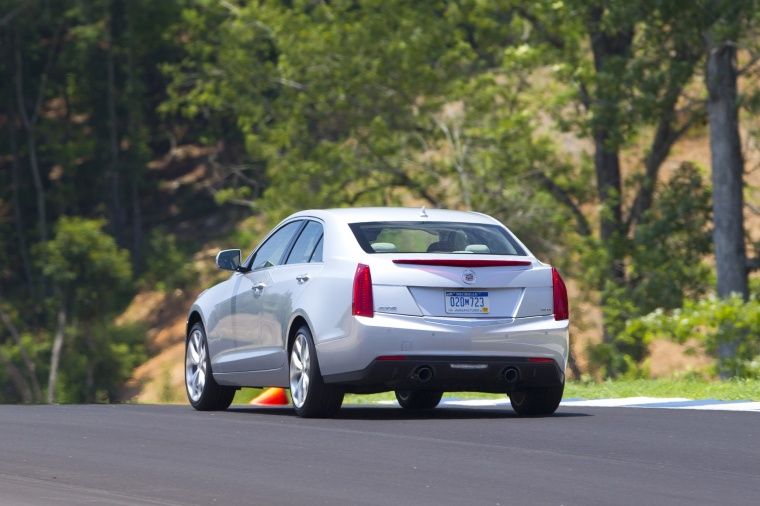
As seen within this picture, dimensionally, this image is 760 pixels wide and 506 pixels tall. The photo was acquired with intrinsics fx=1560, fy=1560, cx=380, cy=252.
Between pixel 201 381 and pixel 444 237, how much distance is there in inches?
119

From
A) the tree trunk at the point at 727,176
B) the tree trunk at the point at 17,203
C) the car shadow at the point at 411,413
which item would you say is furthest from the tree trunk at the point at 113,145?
the car shadow at the point at 411,413

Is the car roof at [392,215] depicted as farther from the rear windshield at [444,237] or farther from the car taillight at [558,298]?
the car taillight at [558,298]

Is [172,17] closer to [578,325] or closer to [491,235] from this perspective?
[578,325]

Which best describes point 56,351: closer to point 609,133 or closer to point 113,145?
point 113,145

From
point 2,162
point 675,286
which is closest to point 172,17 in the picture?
point 2,162

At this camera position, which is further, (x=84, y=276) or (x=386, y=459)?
(x=84, y=276)

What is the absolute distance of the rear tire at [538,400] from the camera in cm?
1188

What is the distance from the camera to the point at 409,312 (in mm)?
11031

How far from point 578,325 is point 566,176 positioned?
3.11 metres

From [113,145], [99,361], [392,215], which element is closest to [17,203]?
[113,145]

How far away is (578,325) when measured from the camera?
3247cm

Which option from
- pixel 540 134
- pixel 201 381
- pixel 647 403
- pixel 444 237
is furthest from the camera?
pixel 540 134

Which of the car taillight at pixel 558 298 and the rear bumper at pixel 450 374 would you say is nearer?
the rear bumper at pixel 450 374

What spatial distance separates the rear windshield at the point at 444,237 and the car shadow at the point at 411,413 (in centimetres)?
130
